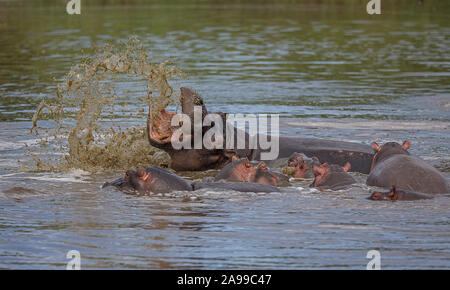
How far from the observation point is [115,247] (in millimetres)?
6102

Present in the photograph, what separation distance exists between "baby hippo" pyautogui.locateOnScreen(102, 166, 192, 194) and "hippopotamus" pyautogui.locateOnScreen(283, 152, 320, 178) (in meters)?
1.28

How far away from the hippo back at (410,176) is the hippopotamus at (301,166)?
798mm

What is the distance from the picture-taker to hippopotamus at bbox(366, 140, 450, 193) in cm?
759

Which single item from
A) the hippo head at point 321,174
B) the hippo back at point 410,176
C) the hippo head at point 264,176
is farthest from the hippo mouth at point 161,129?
the hippo back at point 410,176

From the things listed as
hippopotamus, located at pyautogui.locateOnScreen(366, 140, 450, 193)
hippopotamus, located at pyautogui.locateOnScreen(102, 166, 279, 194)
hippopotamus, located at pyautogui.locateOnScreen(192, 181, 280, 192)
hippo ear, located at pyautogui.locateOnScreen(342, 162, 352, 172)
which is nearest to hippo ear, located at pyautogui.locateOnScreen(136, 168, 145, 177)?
hippopotamus, located at pyautogui.locateOnScreen(102, 166, 279, 194)

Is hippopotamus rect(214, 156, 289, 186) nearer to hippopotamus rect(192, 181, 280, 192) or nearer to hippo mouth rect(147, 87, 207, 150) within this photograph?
hippopotamus rect(192, 181, 280, 192)

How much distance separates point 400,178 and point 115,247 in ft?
9.40

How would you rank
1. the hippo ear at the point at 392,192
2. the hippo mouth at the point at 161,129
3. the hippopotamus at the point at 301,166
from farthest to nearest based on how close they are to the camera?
the hippo mouth at the point at 161,129
the hippopotamus at the point at 301,166
the hippo ear at the point at 392,192

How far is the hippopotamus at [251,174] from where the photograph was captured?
8.15 metres

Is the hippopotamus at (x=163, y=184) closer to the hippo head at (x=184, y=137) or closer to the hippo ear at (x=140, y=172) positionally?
the hippo ear at (x=140, y=172)

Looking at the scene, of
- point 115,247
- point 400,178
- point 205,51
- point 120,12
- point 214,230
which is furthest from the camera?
point 120,12

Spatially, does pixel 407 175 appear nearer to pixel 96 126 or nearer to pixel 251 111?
pixel 96 126
